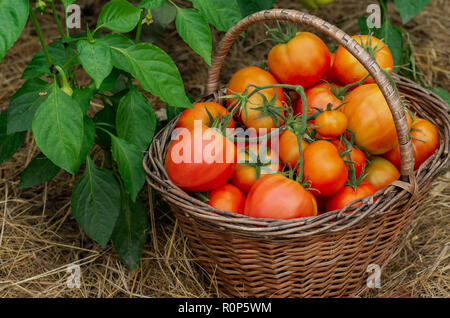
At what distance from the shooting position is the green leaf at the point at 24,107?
3.63 feet

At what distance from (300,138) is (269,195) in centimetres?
13

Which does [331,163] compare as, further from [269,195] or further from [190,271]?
[190,271]

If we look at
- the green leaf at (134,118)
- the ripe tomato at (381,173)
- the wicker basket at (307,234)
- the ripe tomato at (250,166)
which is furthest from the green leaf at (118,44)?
the ripe tomato at (381,173)

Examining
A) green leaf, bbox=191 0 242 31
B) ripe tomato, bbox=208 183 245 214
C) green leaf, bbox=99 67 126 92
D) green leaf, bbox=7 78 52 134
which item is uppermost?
green leaf, bbox=191 0 242 31

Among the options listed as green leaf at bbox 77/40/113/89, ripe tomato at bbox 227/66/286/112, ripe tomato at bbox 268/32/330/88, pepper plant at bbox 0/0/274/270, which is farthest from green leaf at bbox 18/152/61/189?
ripe tomato at bbox 268/32/330/88

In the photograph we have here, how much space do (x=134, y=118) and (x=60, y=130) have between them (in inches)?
8.1

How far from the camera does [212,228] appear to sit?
1.03 m

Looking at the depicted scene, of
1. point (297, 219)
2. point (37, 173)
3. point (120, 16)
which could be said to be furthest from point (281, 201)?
point (37, 173)

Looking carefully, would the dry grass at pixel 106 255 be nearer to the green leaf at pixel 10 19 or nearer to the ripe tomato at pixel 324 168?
the ripe tomato at pixel 324 168

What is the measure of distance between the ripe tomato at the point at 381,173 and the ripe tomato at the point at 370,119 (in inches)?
1.2

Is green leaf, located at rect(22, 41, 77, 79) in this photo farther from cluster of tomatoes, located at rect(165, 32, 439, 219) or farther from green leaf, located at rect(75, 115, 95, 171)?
cluster of tomatoes, located at rect(165, 32, 439, 219)

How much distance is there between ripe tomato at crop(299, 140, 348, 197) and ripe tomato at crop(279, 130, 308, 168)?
4cm

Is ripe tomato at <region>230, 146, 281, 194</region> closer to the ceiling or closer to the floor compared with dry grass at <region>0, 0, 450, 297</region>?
closer to the ceiling

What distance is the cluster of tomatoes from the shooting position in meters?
1.06
